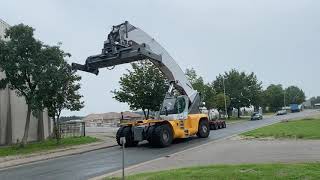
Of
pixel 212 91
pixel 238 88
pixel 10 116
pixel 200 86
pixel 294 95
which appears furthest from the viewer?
pixel 294 95

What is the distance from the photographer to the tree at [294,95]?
554 ft

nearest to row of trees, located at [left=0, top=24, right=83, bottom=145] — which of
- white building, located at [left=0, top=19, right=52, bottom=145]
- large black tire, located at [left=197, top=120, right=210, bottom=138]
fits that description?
white building, located at [left=0, top=19, right=52, bottom=145]

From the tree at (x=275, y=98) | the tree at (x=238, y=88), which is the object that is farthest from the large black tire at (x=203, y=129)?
the tree at (x=275, y=98)

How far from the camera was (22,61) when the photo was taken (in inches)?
1163

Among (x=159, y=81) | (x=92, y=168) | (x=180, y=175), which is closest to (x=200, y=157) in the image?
(x=92, y=168)

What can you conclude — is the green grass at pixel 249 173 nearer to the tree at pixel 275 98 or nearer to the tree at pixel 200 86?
the tree at pixel 200 86

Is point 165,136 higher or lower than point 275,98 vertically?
lower

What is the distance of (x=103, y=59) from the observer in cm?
2583

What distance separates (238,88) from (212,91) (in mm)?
22819

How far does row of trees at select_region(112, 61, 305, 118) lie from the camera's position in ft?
153

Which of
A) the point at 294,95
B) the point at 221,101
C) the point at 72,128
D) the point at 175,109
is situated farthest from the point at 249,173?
the point at 294,95

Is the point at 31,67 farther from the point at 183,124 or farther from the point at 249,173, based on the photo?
the point at 249,173

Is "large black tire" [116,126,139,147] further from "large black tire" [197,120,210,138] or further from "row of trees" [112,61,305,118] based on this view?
"row of trees" [112,61,305,118]

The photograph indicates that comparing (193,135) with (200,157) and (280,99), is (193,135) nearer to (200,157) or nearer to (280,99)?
(200,157)
